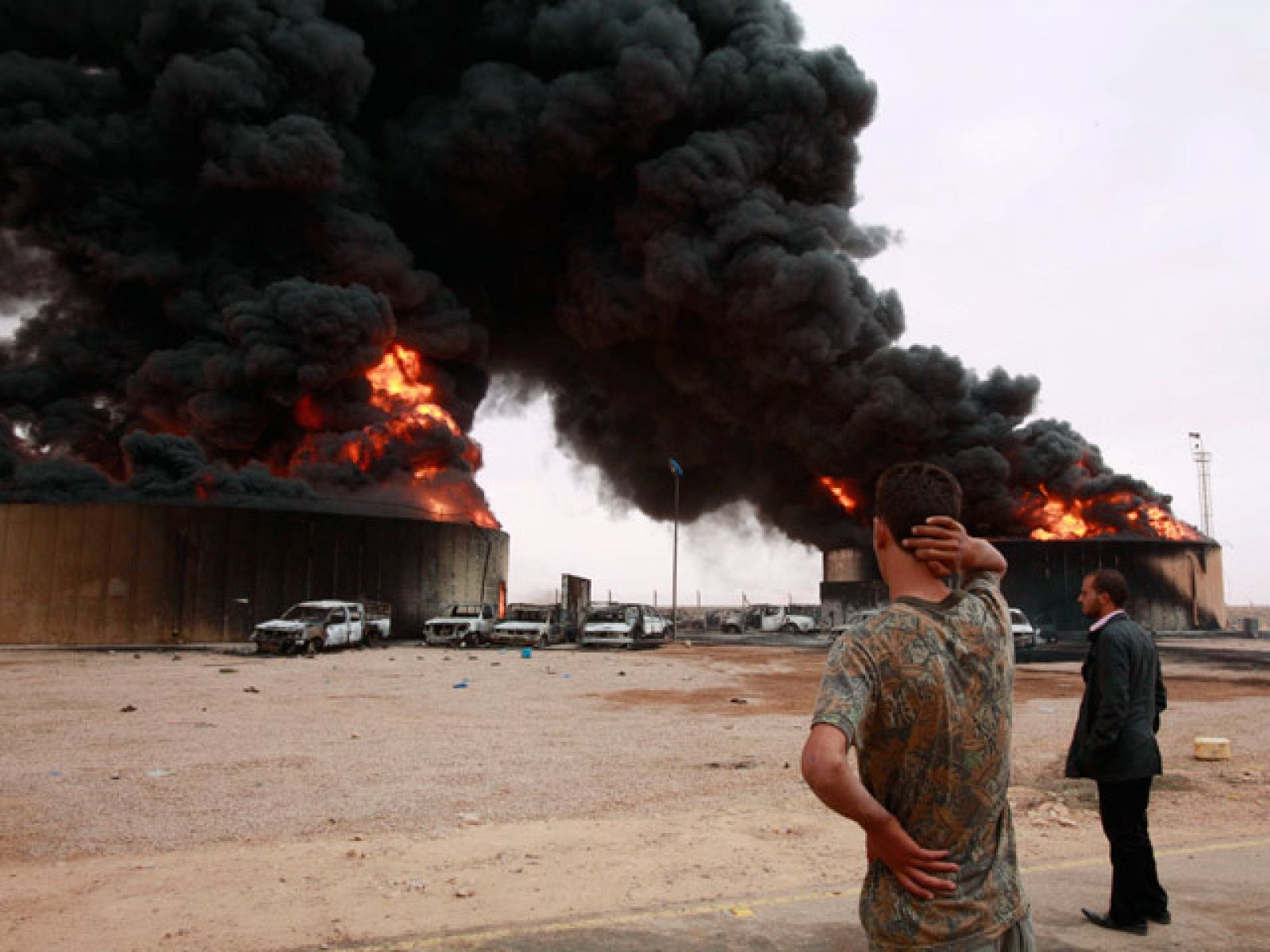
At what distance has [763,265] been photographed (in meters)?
43.1

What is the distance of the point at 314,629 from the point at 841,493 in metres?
29.7

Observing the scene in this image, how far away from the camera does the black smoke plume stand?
42281 mm

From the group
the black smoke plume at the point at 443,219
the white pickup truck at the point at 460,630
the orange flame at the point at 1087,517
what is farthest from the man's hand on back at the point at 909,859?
the orange flame at the point at 1087,517

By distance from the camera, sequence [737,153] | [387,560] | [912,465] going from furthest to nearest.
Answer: [737,153] → [387,560] → [912,465]

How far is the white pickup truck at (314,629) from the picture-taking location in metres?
24.0

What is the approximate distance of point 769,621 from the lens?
45.2m

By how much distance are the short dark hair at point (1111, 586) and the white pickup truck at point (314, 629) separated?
22.2m

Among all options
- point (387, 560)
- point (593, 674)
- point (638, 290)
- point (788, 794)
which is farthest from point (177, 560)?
point (788, 794)

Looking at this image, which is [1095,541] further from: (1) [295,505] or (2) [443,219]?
(2) [443,219]

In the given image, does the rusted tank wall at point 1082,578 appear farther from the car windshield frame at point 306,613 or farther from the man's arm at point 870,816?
the man's arm at point 870,816

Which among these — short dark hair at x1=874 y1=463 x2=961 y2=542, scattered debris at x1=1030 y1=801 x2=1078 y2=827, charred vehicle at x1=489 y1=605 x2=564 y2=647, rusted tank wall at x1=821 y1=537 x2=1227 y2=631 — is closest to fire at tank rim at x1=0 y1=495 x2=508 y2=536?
charred vehicle at x1=489 y1=605 x2=564 y2=647

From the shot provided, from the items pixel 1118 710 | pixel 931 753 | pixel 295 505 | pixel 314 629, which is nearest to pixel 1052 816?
pixel 1118 710

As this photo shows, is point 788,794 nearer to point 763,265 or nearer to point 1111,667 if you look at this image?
point 1111,667

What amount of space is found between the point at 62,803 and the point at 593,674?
13417 millimetres
